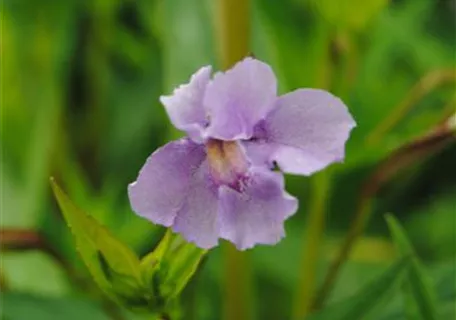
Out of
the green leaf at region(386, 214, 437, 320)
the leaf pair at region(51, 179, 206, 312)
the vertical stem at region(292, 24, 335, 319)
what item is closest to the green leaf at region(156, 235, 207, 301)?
the leaf pair at region(51, 179, 206, 312)

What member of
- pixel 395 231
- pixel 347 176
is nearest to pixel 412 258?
pixel 395 231

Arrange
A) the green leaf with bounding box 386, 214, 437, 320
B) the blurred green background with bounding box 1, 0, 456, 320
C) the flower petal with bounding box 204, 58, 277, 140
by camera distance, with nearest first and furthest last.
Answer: the flower petal with bounding box 204, 58, 277, 140 < the green leaf with bounding box 386, 214, 437, 320 < the blurred green background with bounding box 1, 0, 456, 320

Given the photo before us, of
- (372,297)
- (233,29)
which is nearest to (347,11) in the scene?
(233,29)

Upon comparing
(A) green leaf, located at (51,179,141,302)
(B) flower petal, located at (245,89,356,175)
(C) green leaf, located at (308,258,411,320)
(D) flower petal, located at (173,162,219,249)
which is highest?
(B) flower petal, located at (245,89,356,175)

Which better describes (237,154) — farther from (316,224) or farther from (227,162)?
(316,224)

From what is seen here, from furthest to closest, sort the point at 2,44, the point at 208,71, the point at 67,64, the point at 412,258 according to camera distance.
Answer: the point at 67,64, the point at 2,44, the point at 412,258, the point at 208,71

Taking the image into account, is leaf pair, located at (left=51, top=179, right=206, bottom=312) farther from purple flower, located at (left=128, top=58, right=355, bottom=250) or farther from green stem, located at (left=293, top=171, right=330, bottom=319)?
green stem, located at (left=293, top=171, right=330, bottom=319)

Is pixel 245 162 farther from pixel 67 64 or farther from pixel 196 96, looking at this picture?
pixel 67 64
